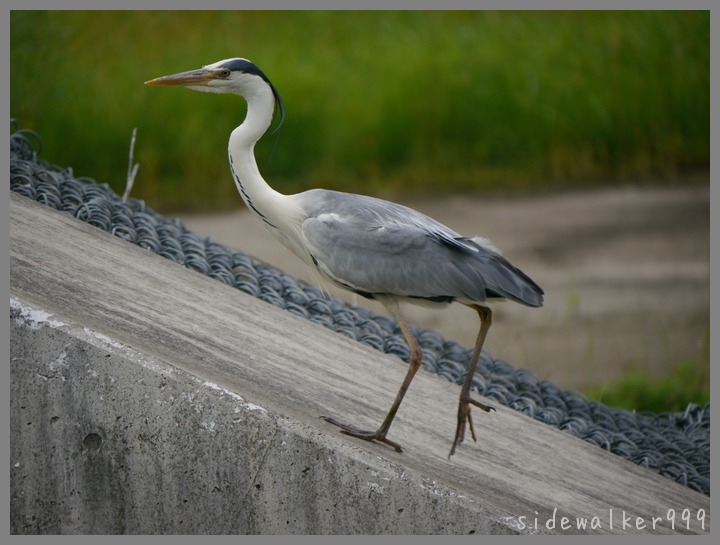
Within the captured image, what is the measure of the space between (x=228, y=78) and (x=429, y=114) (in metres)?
7.03

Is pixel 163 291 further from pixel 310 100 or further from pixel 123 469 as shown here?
pixel 310 100

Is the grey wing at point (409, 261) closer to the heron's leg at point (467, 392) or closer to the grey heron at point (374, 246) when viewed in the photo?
the grey heron at point (374, 246)

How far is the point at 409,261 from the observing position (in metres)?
3.02

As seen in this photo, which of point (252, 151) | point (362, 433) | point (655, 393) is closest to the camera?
point (362, 433)

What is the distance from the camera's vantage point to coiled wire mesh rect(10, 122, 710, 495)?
13.8 feet

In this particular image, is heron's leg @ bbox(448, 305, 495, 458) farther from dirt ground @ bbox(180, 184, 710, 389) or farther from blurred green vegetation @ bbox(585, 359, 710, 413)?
dirt ground @ bbox(180, 184, 710, 389)

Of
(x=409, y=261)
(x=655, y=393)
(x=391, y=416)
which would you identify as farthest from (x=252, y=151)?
(x=655, y=393)

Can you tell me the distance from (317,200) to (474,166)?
702 centimetres

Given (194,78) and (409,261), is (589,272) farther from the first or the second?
(194,78)

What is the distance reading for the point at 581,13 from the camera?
11188 mm

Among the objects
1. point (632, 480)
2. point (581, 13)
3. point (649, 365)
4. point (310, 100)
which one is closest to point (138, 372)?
point (632, 480)

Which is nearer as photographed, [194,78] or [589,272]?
[194,78]

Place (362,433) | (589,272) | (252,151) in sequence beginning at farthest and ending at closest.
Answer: (589,272)
(252,151)
(362,433)

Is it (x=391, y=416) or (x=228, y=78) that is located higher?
(x=228, y=78)
